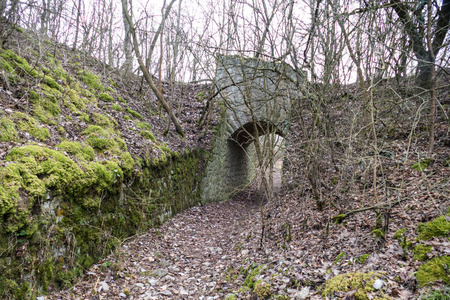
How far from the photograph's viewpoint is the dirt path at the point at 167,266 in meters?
3.61

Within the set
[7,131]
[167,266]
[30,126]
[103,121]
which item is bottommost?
[167,266]

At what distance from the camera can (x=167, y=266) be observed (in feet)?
15.0

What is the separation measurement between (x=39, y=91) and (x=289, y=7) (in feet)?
15.9

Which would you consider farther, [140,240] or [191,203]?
[191,203]

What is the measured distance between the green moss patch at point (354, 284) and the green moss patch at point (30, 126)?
440 cm

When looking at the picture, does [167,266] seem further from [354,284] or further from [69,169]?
[354,284]

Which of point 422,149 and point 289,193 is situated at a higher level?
point 422,149

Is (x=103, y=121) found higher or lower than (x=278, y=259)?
higher

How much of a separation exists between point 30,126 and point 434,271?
5326mm

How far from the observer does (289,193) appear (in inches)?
264

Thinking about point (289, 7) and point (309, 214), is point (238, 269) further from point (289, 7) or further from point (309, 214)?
point (289, 7)

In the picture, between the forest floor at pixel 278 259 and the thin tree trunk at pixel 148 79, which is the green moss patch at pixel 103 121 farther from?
the forest floor at pixel 278 259

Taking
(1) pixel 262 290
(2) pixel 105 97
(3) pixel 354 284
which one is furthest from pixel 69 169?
(3) pixel 354 284

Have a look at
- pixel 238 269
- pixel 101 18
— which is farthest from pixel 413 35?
pixel 101 18
